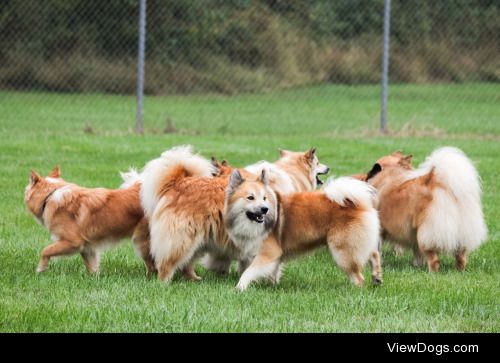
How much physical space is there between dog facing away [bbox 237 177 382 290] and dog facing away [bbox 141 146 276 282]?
13 centimetres

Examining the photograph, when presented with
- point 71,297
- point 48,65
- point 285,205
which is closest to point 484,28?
point 48,65

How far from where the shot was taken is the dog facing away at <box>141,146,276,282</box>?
6523 millimetres

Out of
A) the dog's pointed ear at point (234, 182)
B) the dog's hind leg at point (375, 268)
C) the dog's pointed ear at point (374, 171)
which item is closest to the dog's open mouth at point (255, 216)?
the dog's pointed ear at point (234, 182)

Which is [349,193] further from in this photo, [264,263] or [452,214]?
[452,214]

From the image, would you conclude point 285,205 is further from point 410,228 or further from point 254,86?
point 254,86

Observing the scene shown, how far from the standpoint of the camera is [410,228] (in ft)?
24.3

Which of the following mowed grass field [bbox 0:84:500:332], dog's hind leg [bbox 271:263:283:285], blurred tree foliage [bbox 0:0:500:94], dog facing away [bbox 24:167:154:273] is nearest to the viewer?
mowed grass field [bbox 0:84:500:332]

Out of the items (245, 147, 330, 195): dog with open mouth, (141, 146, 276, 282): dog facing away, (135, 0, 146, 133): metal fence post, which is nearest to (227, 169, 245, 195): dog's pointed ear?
(141, 146, 276, 282): dog facing away

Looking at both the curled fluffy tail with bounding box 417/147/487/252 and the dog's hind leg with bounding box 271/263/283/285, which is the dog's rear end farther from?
the dog's hind leg with bounding box 271/263/283/285

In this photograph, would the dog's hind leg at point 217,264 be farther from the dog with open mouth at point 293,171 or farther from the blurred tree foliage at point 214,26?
the blurred tree foliage at point 214,26

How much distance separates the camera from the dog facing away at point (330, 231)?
6.49 metres

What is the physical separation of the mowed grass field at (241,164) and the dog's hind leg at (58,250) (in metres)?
0.08

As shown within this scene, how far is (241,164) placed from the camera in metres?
12.0

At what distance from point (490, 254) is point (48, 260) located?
144 inches
